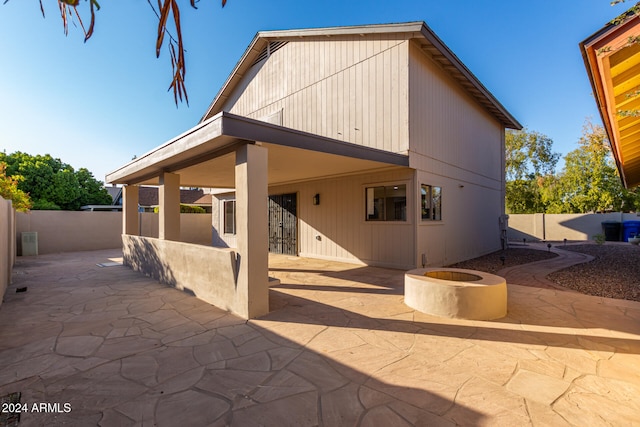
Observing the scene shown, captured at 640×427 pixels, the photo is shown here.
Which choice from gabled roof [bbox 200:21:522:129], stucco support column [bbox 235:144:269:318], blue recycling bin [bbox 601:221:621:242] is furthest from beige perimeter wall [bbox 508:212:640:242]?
stucco support column [bbox 235:144:269:318]

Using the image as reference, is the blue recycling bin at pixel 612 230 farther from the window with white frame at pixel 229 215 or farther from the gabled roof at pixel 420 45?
the window with white frame at pixel 229 215

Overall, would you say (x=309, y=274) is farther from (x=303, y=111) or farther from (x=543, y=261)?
(x=543, y=261)

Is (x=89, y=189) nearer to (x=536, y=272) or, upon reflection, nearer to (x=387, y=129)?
(x=387, y=129)

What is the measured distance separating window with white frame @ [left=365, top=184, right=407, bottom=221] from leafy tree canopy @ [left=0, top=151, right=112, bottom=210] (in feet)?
63.9

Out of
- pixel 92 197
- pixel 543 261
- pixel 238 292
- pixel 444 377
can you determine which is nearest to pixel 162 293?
pixel 238 292

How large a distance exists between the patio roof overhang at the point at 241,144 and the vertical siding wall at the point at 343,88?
118 centimetres

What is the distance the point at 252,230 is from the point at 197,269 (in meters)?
1.74

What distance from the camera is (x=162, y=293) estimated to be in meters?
5.35

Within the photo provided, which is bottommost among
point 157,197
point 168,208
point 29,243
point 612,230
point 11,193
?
point 29,243

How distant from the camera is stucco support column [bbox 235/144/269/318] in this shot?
3.89 m

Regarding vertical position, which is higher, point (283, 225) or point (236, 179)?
point (236, 179)

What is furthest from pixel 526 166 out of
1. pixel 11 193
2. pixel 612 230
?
pixel 11 193

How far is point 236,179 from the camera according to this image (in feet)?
13.2

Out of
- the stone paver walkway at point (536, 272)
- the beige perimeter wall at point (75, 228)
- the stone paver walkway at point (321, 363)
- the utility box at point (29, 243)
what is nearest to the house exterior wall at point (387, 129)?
the stone paver walkway at point (536, 272)
